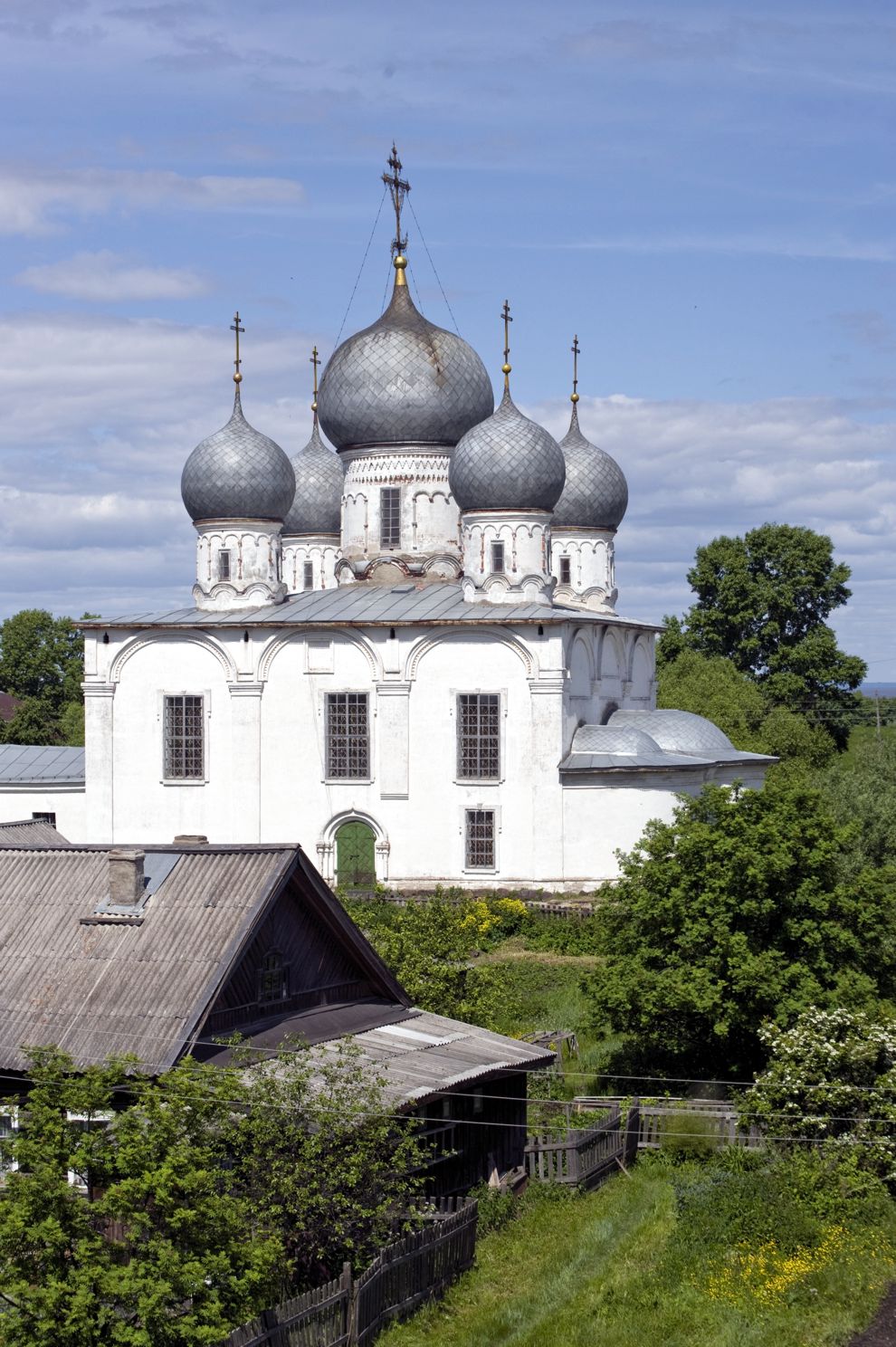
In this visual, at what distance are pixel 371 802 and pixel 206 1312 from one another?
73.1 ft

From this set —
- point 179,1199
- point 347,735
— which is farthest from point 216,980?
point 347,735

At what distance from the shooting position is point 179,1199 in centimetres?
1273

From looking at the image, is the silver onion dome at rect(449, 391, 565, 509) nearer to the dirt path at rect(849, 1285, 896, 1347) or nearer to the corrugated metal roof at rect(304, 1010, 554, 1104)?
the corrugated metal roof at rect(304, 1010, 554, 1104)

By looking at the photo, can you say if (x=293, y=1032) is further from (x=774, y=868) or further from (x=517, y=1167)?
(x=774, y=868)

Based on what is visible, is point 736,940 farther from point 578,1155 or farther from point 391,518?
point 391,518

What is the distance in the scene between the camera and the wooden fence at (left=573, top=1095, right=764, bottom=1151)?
62.6 feet

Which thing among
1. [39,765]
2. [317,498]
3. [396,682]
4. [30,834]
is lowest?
[30,834]

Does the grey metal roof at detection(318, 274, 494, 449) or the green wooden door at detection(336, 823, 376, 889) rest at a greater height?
the grey metal roof at detection(318, 274, 494, 449)

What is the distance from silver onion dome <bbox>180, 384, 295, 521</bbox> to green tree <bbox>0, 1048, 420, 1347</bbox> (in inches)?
905

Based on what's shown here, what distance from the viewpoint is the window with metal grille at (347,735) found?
1366 inches

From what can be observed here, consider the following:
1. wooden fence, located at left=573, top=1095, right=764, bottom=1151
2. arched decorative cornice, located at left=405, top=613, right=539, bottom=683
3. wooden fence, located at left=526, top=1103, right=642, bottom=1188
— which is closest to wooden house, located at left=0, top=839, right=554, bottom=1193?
wooden fence, located at left=526, top=1103, right=642, bottom=1188

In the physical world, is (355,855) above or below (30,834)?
below

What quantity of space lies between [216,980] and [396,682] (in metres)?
19.1

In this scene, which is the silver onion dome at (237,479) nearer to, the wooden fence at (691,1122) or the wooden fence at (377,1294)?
the wooden fence at (691,1122)
